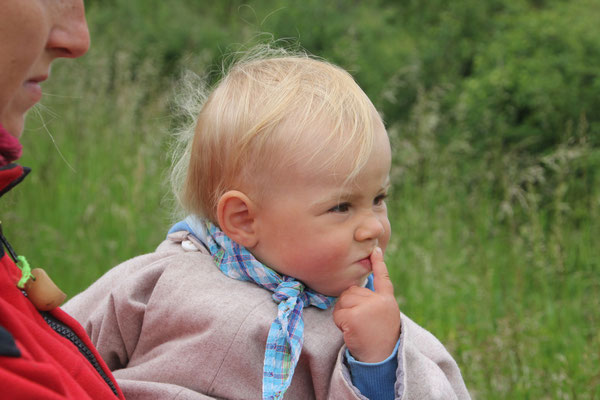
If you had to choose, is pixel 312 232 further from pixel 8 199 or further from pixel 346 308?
pixel 8 199

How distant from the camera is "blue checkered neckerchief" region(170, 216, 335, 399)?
66.0 inches

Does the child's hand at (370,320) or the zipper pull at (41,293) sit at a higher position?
the zipper pull at (41,293)

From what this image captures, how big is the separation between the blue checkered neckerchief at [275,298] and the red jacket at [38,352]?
373mm

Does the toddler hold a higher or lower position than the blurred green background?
higher

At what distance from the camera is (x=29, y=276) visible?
1276 millimetres

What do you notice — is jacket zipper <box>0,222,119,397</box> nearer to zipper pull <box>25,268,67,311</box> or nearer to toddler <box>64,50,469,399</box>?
zipper pull <box>25,268,67,311</box>

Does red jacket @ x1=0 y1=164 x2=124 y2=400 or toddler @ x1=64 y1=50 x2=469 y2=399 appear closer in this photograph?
red jacket @ x1=0 y1=164 x2=124 y2=400

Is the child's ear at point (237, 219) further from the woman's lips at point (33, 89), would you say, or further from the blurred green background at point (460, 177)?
the woman's lips at point (33, 89)

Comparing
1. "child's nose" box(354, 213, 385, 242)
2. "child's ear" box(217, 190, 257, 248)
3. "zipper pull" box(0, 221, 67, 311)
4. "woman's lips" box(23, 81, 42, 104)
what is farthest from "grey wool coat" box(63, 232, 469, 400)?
"woman's lips" box(23, 81, 42, 104)

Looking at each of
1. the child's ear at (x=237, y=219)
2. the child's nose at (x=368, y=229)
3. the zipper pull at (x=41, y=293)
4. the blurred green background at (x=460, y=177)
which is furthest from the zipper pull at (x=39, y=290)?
the child's nose at (x=368, y=229)

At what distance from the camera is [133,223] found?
4.18 meters

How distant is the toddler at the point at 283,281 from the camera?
66.8 inches

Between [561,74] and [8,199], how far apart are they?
4.70 meters

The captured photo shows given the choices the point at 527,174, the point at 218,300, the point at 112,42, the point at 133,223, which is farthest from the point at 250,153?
the point at 112,42
